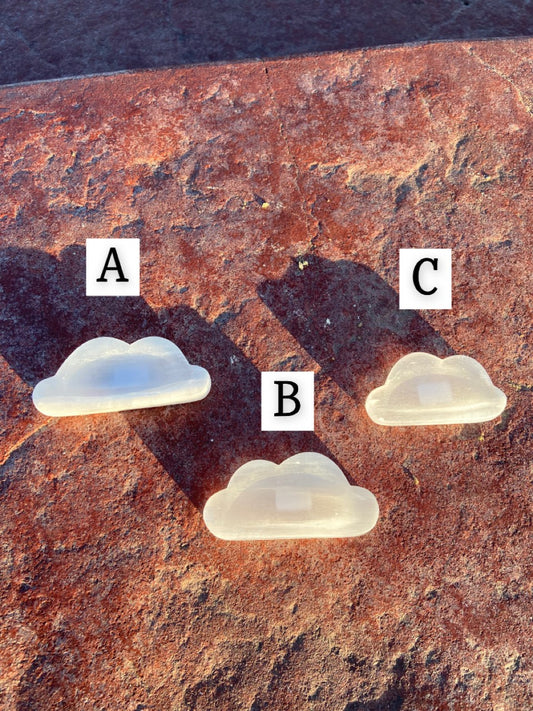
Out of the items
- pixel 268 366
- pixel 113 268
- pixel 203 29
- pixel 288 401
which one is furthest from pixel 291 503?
pixel 203 29

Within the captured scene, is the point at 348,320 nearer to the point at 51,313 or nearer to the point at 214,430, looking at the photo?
the point at 214,430

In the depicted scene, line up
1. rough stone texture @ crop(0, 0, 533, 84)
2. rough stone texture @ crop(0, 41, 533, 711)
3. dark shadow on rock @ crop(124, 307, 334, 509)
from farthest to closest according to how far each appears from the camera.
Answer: rough stone texture @ crop(0, 0, 533, 84) → dark shadow on rock @ crop(124, 307, 334, 509) → rough stone texture @ crop(0, 41, 533, 711)

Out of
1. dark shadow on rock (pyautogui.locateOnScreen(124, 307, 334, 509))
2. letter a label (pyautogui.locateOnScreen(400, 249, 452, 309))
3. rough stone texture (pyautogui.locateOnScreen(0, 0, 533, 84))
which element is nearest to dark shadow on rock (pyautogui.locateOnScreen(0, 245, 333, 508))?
dark shadow on rock (pyautogui.locateOnScreen(124, 307, 334, 509))

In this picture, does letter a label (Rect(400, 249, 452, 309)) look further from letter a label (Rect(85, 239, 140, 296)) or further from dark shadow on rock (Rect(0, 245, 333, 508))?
letter a label (Rect(85, 239, 140, 296))

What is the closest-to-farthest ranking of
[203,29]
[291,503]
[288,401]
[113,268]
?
1. [291,503]
2. [288,401]
3. [113,268]
4. [203,29]

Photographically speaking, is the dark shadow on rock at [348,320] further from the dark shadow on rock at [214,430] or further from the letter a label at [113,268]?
the letter a label at [113,268]

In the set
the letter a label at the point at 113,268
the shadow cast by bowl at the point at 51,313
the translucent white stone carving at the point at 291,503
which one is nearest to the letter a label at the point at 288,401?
the translucent white stone carving at the point at 291,503

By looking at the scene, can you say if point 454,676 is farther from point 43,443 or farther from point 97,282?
point 97,282
